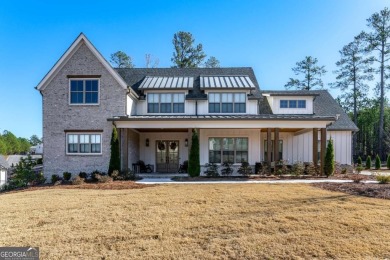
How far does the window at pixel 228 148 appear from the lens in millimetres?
20531

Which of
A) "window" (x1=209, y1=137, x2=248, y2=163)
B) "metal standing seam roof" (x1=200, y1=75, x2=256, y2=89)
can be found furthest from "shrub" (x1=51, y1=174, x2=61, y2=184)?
"metal standing seam roof" (x1=200, y1=75, x2=256, y2=89)

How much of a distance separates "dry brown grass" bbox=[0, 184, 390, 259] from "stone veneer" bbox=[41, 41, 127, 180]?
7.18 metres

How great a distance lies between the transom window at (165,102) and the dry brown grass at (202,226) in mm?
10474

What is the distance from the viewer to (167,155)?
21.8m

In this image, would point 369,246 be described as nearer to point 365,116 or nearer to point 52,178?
point 52,178

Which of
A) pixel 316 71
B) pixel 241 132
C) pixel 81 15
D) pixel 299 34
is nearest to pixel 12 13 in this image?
pixel 81 15

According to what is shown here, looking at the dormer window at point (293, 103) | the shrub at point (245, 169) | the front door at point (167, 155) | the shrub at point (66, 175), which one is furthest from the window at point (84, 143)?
the dormer window at point (293, 103)

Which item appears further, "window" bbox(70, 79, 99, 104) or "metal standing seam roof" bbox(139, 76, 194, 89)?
"metal standing seam roof" bbox(139, 76, 194, 89)

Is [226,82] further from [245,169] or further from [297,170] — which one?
[297,170]

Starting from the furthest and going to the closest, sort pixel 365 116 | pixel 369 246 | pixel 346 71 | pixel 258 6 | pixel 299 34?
pixel 365 116, pixel 346 71, pixel 299 34, pixel 258 6, pixel 369 246

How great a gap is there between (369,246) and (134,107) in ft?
56.6

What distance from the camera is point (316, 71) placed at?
46.7 metres

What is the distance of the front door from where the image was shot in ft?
71.4

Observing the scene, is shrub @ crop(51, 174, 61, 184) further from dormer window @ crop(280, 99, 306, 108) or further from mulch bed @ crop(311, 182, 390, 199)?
dormer window @ crop(280, 99, 306, 108)
